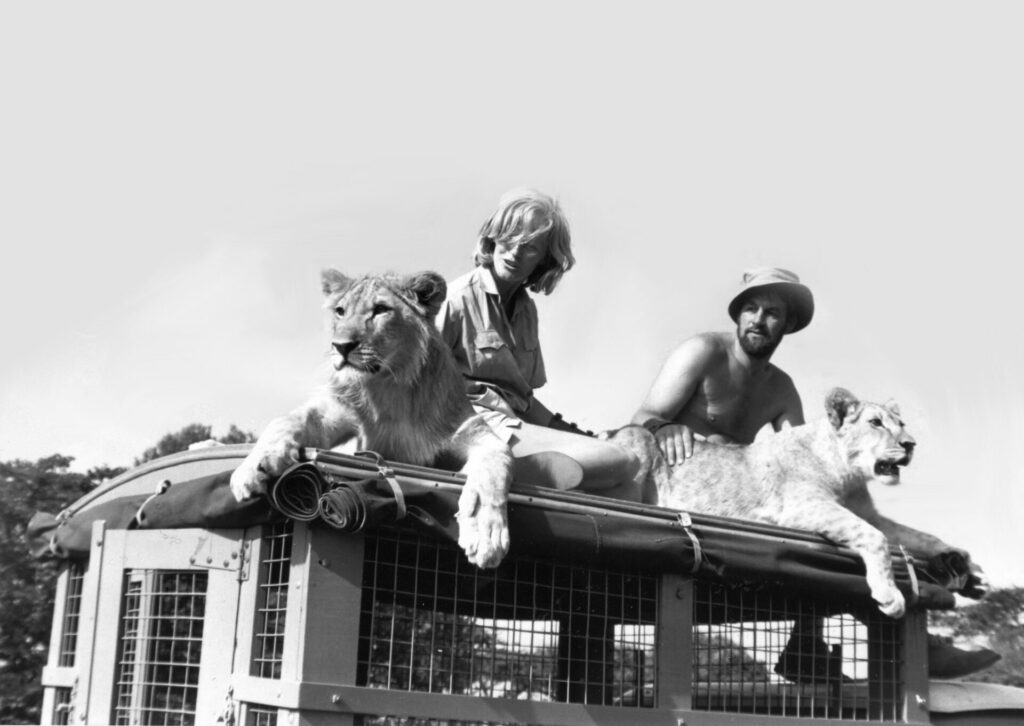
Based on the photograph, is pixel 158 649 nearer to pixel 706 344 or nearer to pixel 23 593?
pixel 706 344

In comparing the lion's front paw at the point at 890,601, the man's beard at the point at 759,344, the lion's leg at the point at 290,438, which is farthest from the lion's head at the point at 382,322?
the man's beard at the point at 759,344

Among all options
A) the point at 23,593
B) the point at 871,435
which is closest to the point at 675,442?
the point at 871,435

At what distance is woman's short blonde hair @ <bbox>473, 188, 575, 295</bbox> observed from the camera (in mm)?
5277

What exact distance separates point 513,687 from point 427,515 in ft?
2.58

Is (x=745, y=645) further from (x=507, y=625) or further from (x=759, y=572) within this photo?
(x=507, y=625)

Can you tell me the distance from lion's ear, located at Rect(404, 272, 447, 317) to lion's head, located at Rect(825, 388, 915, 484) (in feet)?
6.82

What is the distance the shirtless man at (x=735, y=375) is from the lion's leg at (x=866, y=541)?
2.50ft

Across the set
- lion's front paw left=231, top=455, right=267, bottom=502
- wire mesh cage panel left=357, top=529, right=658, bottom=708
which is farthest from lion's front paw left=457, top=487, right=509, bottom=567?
lion's front paw left=231, top=455, right=267, bottom=502

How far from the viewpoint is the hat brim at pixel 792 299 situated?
591 cm

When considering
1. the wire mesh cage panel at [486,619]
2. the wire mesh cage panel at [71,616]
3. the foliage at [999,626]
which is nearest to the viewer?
the wire mesh cage panel at [486,619]

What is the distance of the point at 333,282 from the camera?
4.41 metres

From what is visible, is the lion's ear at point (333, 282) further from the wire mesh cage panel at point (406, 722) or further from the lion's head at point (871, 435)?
the lion's head at point (871, 435)

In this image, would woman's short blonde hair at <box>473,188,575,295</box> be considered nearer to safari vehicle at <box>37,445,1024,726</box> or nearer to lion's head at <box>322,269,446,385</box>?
lion's head at <box>322,269,446,385</box>

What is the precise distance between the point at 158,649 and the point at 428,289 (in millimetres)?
1536
